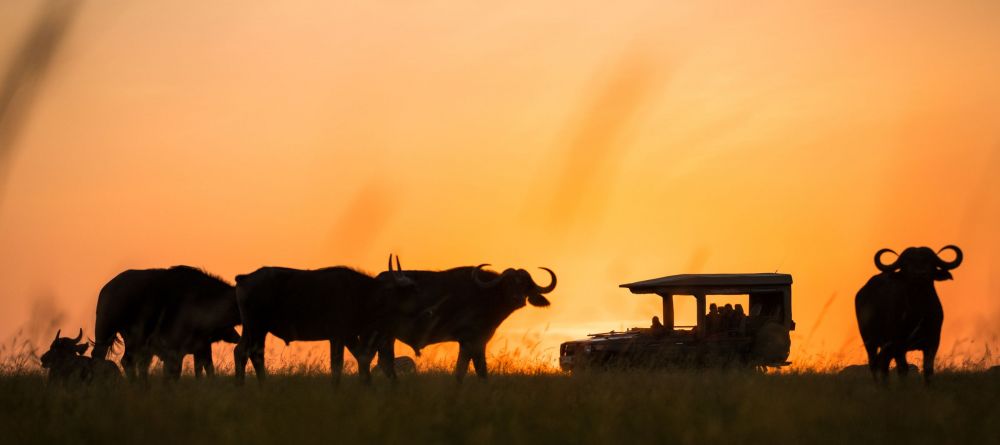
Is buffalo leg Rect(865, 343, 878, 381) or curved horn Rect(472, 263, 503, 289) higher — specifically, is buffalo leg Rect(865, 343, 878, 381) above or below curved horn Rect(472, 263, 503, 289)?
below

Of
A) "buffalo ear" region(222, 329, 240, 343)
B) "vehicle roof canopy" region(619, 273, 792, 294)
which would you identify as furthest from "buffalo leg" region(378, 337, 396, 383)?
"vehicle roof canopy" region(619, 273, 792, 294)

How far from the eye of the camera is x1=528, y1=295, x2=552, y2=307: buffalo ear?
68.8 feet

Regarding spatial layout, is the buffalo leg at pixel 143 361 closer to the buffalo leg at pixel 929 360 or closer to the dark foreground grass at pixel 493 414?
the dark foreground grass at pixel 493 414

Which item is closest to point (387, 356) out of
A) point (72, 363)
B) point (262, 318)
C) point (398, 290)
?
point (398, 290)

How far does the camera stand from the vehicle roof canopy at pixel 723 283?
2325cm

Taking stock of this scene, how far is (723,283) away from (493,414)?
11.9 m

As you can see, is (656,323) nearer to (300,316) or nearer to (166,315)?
(300,316)

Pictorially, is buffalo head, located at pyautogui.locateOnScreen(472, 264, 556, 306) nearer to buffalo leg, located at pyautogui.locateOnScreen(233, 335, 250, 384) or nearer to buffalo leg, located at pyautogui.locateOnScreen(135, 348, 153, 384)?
buffalo leg, located at pyautogui.locateOnScreen(233, 335, 250, 384)

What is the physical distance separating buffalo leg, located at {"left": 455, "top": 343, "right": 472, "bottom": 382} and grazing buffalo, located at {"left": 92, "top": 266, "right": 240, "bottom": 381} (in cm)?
361

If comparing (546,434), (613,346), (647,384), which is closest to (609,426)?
(546,434)

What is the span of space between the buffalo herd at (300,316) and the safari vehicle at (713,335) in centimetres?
441

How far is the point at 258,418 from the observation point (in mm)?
11258

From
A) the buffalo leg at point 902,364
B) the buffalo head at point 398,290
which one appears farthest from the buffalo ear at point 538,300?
the buffalo leg at point 902,364

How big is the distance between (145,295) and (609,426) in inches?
364
